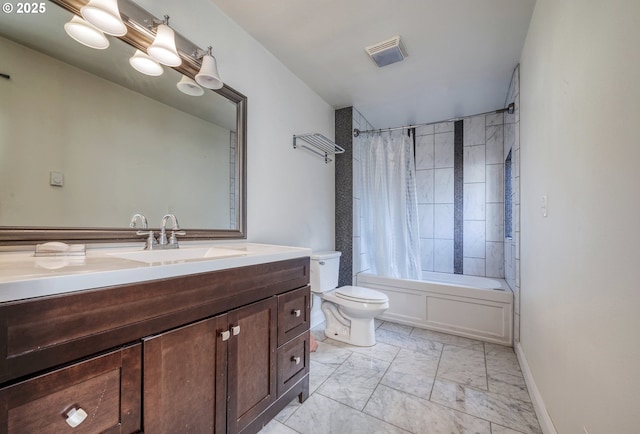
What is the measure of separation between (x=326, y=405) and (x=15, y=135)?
183 cm

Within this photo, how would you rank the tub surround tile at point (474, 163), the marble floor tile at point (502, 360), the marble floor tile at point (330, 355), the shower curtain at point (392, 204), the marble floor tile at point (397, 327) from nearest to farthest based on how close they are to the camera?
the marble floor tile at point (502, 360)
the marble floor tile at point (330, 355)
the marble floor tile at point (397, 327)
the shower curtain at point (392, 204)
the tub surround tile at point (474, 163)

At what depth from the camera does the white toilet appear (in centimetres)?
209

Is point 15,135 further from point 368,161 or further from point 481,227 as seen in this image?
point 481,227

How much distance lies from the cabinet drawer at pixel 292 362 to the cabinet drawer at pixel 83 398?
0.66 meters

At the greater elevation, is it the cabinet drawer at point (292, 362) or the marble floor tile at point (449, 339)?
the cabinet drawer at point (292, 362)

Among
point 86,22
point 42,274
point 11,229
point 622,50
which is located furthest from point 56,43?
point 622,50

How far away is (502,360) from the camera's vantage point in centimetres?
197

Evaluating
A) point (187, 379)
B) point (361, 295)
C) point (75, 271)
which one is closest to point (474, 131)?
point (361, 295)

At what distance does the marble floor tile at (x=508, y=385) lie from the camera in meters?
1.57

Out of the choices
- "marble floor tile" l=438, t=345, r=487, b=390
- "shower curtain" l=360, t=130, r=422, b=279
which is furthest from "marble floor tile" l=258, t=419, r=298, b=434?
"shower curtain" l=360, t=130, r=422, b=279

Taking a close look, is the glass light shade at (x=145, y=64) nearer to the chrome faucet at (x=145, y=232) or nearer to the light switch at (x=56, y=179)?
the light switch at (x=56, y=179)

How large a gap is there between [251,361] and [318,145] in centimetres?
192

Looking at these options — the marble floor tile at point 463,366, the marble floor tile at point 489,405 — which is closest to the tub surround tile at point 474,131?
the marble floor tile at point 463,366

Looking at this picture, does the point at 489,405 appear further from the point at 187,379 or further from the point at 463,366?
the point at 187,379
